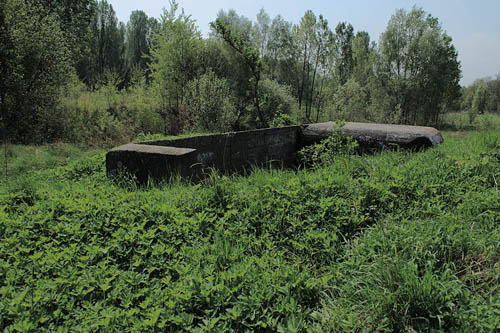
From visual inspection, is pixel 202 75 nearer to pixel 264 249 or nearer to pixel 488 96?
pixel 264 249

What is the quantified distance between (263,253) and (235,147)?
3820 millimetres

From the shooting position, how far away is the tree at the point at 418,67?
80.0 ft

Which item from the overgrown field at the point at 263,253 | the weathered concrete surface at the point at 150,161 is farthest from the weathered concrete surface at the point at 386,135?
the weathered concrete surface at the point at 150,161

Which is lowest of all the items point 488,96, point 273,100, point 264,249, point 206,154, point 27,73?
point 264,249

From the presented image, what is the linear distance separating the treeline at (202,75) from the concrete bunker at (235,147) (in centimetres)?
225

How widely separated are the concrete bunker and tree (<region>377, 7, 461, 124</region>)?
61.6 feet

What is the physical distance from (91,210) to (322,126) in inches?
233

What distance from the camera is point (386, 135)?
267 inches

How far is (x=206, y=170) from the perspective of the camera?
5.50m

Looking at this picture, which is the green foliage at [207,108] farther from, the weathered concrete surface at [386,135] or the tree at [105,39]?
the tree at [105,39]

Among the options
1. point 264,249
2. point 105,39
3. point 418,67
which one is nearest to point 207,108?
point 264,249

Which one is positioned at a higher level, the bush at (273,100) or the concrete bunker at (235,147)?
the bush at (273,100)

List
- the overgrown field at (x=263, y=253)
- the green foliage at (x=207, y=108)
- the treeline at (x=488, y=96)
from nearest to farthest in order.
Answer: the overgrown field at (x=263, y=253)
the green foliage at (x=207, y=108)
the treeline at (x=488, y=96)

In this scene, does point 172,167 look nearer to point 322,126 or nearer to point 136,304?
point 136,304
